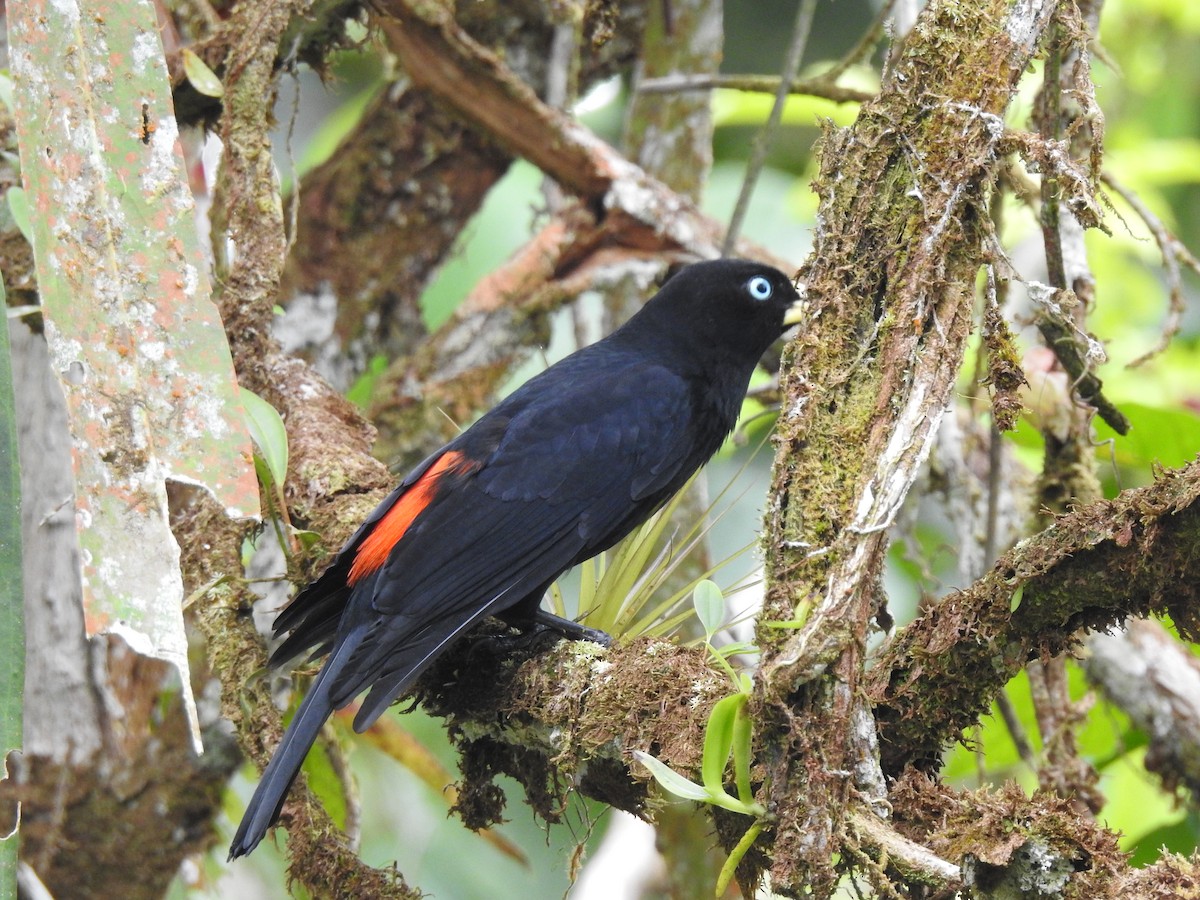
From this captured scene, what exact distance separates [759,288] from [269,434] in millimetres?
1323

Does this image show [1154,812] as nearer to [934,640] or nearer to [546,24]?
[934,640]

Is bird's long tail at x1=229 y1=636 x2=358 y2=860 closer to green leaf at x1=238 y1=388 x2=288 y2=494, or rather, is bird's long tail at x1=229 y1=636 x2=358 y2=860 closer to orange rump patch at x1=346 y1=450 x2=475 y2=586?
orange rump patch at x1=346 y1=450 x2=475 y2=586

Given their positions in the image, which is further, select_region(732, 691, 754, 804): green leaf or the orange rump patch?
the orange rump patch

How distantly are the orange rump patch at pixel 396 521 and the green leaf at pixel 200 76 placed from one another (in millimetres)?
1049

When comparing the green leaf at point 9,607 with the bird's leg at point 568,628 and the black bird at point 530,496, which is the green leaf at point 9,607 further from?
the bird's leg at point 568,628

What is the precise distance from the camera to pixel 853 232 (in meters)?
1.71

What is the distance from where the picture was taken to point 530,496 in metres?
2.57

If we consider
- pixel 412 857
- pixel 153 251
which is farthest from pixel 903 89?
pixel 412 857

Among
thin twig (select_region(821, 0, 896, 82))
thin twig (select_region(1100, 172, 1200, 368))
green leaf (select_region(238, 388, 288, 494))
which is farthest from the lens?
thin twig (select_region(821, 0, 896, 82))

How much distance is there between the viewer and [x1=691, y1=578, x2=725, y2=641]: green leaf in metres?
1.64

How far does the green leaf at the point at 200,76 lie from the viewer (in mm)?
2826

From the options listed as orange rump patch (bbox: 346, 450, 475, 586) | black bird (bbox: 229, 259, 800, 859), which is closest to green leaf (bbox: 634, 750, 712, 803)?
black bird (bbox: 229, 259, 800, 859)

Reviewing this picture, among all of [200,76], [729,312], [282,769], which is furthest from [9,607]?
[729,312]

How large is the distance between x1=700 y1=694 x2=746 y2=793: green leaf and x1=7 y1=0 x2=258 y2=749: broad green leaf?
2.00 feet
